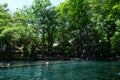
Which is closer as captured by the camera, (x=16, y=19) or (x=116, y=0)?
(x=116, y=0)

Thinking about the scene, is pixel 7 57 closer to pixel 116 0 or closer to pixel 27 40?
pixel 27 40

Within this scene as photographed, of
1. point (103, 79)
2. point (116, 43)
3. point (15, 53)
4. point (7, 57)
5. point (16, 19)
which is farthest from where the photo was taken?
point (16, 19)

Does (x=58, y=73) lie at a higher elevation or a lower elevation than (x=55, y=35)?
lower

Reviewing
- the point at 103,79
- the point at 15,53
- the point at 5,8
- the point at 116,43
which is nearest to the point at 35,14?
the point at 5,8

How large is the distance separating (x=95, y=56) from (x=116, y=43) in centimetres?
2248

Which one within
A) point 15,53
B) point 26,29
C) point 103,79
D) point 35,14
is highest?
point 35,14

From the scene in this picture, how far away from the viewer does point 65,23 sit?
238ft

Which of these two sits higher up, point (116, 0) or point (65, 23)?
point (65, 23)

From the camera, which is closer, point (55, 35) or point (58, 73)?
point (58, 73)

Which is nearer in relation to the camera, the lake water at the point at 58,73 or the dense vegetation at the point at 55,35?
the lake water at the point at 58,73

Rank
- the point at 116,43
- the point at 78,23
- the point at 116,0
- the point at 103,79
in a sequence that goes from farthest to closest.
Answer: the point at 78,23, the point at 116,43, the point at 103,79, the point at 116,0

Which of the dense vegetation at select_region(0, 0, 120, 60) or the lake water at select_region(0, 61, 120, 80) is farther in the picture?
the dense vegetation at select_region(0, 0, 120, 60)

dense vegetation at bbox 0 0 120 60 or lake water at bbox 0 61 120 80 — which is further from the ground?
dense vegetation at bbox 0 0 120 60

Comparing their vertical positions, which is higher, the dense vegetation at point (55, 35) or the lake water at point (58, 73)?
the dense vegetation at point (55, 35)
